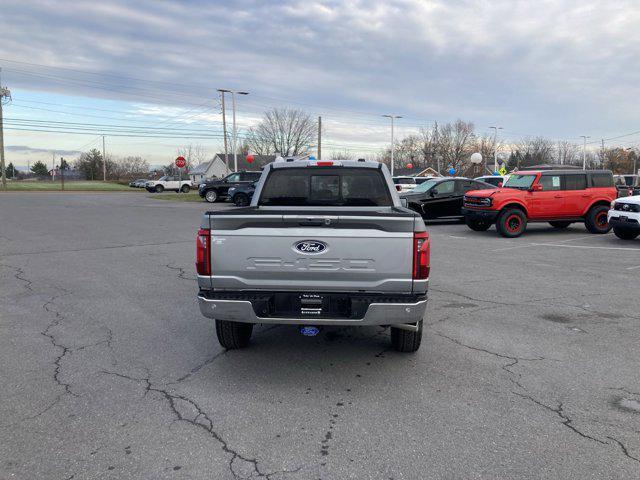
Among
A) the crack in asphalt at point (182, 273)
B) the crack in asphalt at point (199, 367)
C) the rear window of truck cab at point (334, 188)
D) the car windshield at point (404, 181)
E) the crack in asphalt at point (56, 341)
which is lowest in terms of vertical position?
the crack in asphalt at point (199, 367)

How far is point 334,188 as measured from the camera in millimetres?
5762

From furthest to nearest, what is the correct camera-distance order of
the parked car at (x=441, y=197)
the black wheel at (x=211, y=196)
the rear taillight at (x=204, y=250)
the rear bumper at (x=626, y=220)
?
the black wheel at (x=211, y=196) → the parked car at (x=441, y=197) → the rear bumper at (x=626, y=220) → the rear taillight at (x=204, y=250)

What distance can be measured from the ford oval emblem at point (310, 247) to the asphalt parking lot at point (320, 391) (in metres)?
1.10

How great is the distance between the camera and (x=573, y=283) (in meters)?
8.25

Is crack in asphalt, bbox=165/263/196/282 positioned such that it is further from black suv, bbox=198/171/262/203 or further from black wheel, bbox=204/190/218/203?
black wheel, bbox=204/190/218/203

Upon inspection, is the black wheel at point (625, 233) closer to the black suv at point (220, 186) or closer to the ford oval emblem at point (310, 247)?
the ford oval emblem at point (310, 247)

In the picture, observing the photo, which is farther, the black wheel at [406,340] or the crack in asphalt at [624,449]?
the black wheel at [406,340]

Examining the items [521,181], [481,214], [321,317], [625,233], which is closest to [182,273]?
[321,317]

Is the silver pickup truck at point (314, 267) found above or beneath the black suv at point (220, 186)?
beneath

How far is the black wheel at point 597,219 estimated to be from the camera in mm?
14789

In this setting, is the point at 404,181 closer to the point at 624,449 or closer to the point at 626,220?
the point at 626,220

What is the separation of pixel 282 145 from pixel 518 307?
6361cm

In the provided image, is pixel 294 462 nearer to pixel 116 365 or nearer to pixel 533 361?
pixel 116 365

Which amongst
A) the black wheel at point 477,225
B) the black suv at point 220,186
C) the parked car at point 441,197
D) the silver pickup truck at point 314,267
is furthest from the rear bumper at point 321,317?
the black suv at point 220,186
